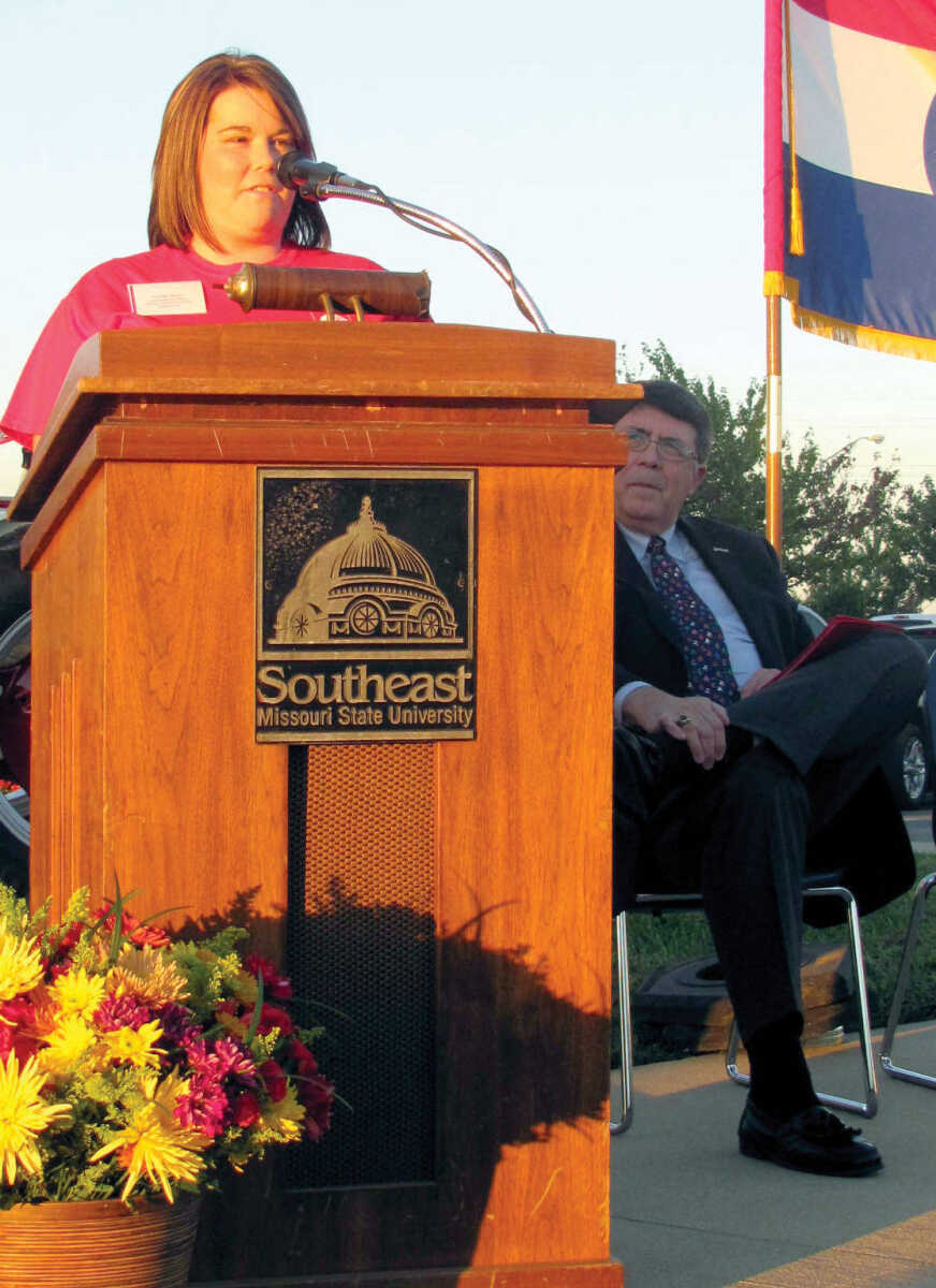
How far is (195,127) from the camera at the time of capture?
325cm

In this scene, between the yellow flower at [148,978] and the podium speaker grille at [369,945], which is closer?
the yellow flower at [148,978]

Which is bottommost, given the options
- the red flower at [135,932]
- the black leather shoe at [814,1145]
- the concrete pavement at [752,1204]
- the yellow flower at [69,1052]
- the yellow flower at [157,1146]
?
the concrete pavement at [752,1204]

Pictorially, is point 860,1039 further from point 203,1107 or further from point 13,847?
point 13,847

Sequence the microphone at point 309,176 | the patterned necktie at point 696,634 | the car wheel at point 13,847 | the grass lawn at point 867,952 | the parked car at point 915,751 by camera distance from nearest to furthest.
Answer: the microphone at point 309,176 < the parked car at point 915,751 < the patterned necktie at point 696,634 < the grass lawn at point 867,952 < the car wheel at point 13,847

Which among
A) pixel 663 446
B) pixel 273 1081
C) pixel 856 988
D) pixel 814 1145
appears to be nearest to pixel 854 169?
pixel 663 446

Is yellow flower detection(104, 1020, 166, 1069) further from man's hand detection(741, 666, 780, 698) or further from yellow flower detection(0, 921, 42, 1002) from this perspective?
man's hand detection(741, 666, 780, 698)

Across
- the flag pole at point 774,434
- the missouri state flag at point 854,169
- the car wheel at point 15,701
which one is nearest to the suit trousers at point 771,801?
the car wheel at point 15,701

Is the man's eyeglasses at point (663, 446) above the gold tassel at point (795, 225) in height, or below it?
below

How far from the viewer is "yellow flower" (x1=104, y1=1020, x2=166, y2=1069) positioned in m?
1.63

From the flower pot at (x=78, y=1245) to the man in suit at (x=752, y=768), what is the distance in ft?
4.51

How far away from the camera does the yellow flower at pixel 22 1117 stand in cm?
155

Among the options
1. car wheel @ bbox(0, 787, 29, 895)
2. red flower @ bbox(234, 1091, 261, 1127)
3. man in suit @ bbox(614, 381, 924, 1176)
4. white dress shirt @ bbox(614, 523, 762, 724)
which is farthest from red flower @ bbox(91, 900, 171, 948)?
car wheel @ bbox(0, 787, 29, 895)

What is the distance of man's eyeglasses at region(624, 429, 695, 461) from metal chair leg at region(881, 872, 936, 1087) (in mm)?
1152

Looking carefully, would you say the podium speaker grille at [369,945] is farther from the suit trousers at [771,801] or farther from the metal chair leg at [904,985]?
the metal chair leg at [904,985]
